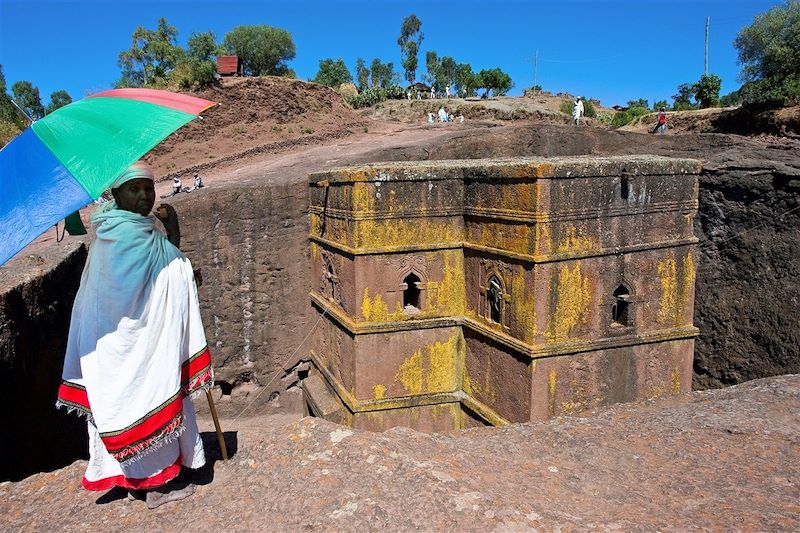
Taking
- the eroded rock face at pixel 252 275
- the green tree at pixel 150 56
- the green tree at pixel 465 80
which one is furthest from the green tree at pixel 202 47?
the green tree at pixel 465 80

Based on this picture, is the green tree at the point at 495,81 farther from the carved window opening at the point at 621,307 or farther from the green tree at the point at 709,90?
the carved window opening at the point at 621,307

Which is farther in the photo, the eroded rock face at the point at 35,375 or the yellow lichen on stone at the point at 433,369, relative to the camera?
the yellow lichen on stone at the point at 433,369

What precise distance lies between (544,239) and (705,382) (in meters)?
4.35

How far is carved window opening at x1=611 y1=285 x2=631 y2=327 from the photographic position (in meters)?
6.81

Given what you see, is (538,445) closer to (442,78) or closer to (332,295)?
(332,295)

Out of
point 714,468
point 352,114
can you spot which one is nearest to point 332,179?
point 714,468

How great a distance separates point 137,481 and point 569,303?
4914 millimetres

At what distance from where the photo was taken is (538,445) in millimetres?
4023

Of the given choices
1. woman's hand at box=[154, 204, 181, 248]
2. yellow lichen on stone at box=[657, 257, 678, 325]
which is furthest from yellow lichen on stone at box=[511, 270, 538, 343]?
woman's hand at box=[154, 204, 181, 248]

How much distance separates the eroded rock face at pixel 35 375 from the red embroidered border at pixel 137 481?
3.51ft

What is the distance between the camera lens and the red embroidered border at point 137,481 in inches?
118

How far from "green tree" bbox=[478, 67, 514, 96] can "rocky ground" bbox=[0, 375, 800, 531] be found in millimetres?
40082

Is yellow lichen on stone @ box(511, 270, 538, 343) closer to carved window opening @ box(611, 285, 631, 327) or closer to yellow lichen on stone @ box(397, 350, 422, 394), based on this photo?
carved window opening @ box(611, 285, 631, 327)

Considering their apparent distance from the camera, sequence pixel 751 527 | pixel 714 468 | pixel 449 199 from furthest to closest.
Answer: pixel 449 199
pixel 714 468
pixel 751 527
